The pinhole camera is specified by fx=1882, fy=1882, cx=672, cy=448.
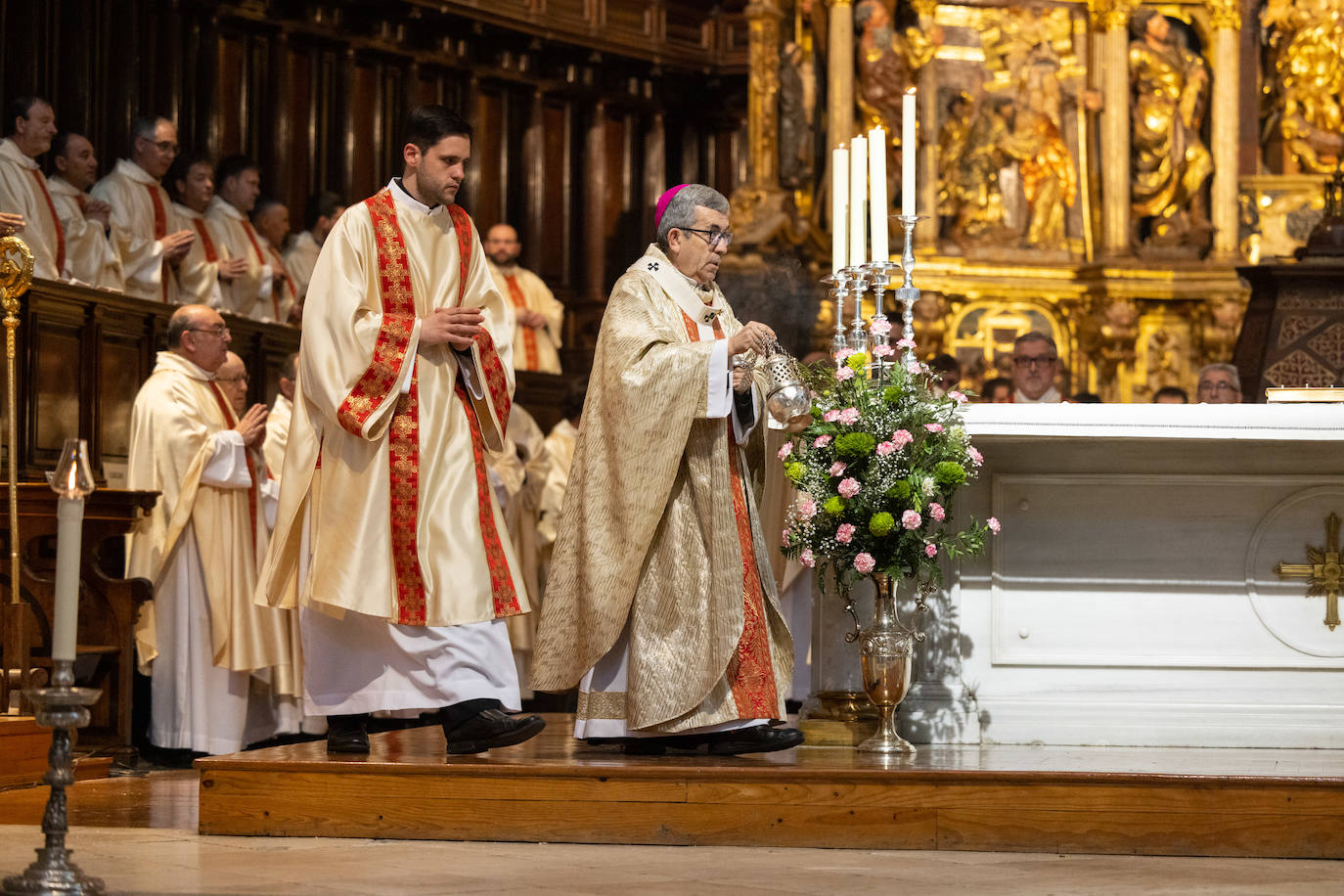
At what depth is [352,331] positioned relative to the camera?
17.5ft

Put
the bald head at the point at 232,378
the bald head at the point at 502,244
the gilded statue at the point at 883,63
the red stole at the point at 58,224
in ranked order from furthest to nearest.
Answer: the bald head at the point at 502,244 < the gilded statue at the point at 883,63 < the red stole at the point at 58,224 < the bald head at the point at 232,378

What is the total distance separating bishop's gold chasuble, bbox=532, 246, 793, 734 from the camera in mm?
5176

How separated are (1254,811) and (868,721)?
4.38ft

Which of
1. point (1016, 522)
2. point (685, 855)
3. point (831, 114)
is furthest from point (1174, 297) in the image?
point (685, 855)

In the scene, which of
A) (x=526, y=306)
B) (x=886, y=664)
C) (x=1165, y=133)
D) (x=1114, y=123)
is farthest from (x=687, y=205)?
(x=526, y=306)

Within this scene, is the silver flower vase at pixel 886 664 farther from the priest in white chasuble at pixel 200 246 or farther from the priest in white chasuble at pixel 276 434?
the priest in white chasuble at pixel 200 246

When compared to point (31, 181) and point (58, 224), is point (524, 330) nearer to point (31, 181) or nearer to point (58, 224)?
point (58, 224)

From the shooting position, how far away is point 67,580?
3895 millimetres

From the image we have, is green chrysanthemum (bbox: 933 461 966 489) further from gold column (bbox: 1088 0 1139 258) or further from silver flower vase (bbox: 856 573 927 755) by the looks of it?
gold column (bbox: 1088 0 1139 258)

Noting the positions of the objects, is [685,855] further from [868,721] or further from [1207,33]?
[1207,33]

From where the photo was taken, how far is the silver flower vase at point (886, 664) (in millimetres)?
5309

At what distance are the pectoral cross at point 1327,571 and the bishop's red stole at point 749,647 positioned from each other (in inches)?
67.1

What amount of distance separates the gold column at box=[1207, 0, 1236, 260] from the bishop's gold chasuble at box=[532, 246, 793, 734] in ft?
21.7

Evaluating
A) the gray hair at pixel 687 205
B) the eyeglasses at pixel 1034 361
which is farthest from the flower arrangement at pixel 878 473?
the eyeglasses at pixel 1034 361
